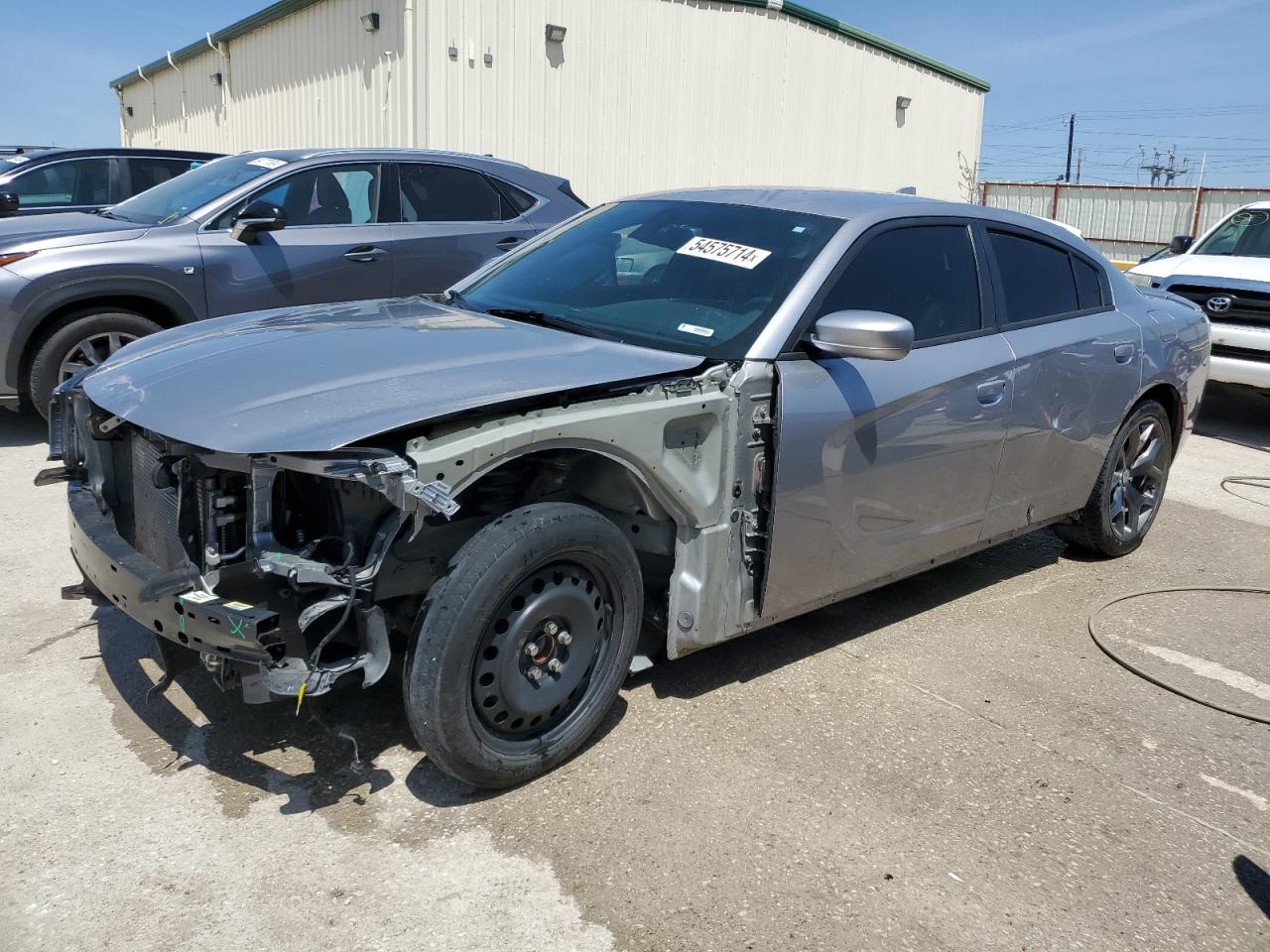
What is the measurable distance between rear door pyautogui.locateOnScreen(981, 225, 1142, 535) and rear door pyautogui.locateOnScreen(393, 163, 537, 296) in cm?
374

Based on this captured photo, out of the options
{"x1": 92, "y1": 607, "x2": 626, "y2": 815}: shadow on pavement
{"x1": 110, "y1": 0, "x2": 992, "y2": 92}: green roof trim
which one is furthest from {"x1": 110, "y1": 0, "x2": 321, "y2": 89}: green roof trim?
{"x1": 92, "y1": 607, "x2": 626, "y2": 815}: shadow on pavement

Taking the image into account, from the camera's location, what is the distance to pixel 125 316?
6570 mm

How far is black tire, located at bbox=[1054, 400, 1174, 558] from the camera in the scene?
5.23 m

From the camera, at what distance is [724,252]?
12.8 ft

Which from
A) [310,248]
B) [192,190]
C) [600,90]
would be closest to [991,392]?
[310,248]

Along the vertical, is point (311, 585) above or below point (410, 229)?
below

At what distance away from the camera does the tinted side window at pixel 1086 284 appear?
4.96m

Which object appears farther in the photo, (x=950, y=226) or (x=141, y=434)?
(x=950, y=226)

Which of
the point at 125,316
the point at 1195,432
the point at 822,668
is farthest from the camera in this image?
the point at 1195,432

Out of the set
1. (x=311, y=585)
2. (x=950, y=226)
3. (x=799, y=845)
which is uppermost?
(x=950, y=226)

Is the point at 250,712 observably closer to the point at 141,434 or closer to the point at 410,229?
the point at 141,434

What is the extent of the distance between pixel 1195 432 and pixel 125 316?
8155mm

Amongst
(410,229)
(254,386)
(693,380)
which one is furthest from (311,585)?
(410,229)

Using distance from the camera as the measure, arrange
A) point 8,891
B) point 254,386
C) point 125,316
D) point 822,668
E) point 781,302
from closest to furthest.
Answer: point 8,891, point 254,386, point 781,302, point 822,668, point 125,316
